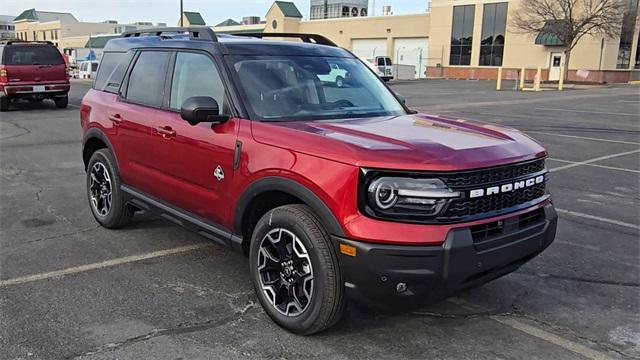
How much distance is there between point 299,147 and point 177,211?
1552 millimetres

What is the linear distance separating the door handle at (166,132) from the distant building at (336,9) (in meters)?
76.9

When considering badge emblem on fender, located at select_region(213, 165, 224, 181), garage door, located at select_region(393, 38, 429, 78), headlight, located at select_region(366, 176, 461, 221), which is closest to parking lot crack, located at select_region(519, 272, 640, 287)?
headlight, located at select_region(366, 176, 461, 221)

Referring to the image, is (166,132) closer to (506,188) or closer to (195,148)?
(195,148)

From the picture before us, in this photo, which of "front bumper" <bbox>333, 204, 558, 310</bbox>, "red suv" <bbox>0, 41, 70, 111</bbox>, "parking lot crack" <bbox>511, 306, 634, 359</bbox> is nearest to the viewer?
"front bumper" <bbox>333, 204, 558, 310</bbox>

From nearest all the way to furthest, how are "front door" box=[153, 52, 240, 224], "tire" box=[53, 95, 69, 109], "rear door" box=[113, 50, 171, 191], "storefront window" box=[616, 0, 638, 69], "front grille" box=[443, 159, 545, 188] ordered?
1. "front grille" box=[443, 159, 545, 188]
2. "front door" box=[153, 52, 240, 224]
3. "rear door" box=[113, 50, 171, 191]
4. "tire" box=[53, 95, 69, 109]
5. "storefront window" box=[616, 0, 638, 69]

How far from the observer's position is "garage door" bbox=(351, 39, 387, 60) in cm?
6216

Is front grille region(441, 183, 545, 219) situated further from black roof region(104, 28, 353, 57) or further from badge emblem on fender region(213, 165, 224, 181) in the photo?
black roof region(104, 28, 353, 57)

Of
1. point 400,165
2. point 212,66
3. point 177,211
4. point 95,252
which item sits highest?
point 212,66

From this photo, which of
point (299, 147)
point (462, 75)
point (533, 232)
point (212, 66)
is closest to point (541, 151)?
point (533, 232)

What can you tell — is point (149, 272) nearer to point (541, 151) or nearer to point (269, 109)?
point (269, 109)

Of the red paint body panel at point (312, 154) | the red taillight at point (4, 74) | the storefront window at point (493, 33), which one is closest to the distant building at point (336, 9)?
the storefront window at point (493, 33)

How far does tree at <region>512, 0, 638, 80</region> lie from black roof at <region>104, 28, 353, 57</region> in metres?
41.1

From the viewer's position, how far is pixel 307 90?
434 cm

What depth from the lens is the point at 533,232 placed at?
3543mm
